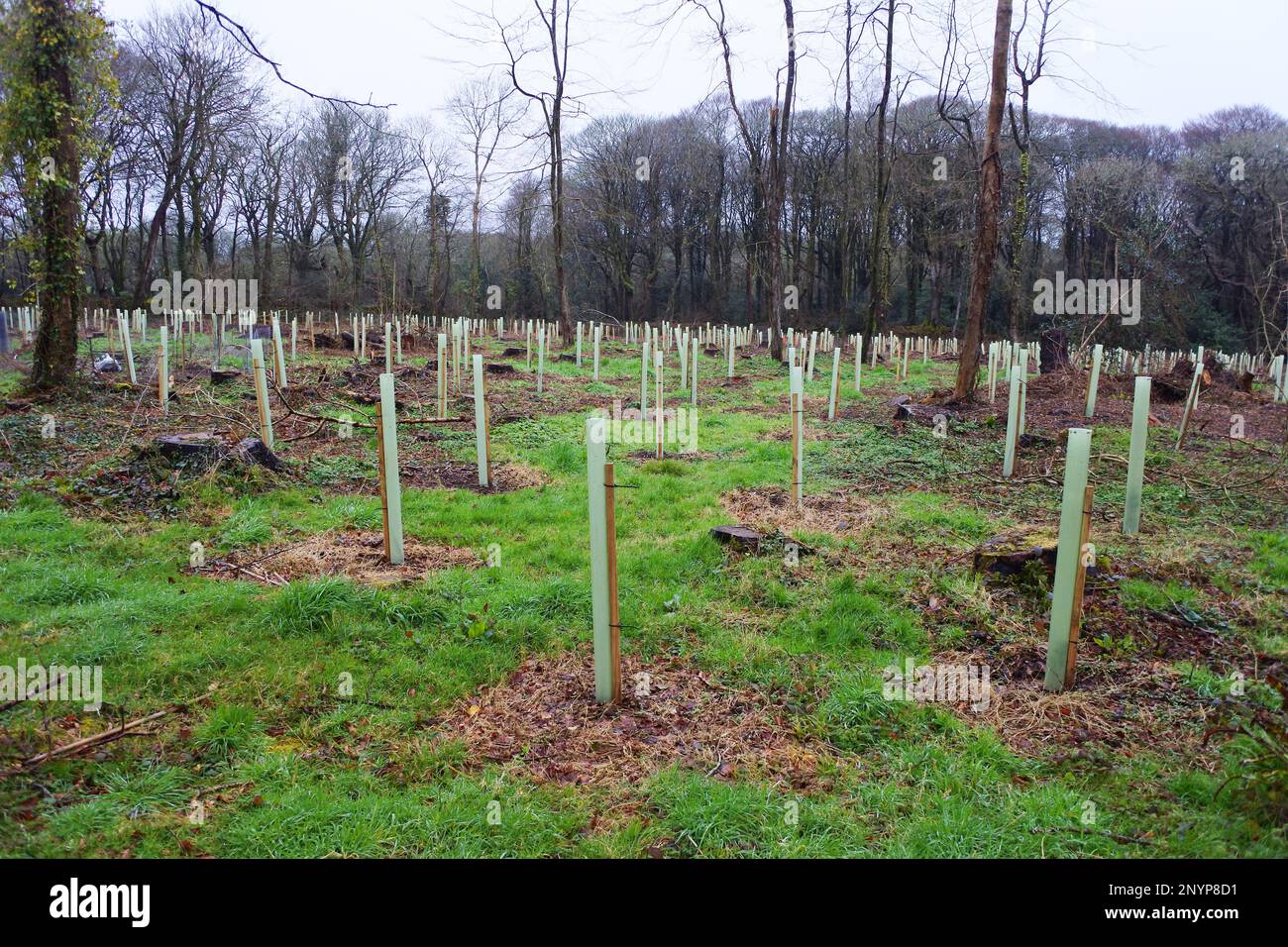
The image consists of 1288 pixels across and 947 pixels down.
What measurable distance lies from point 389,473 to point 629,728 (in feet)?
9.79

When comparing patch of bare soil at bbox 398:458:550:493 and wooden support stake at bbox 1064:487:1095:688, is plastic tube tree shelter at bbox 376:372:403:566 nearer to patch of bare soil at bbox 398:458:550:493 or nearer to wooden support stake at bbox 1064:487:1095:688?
patch of bare soil at bbox 398:458:550:493

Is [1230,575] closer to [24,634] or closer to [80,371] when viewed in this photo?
[24,634]

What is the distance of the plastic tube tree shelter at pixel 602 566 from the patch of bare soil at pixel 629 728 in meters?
0.16

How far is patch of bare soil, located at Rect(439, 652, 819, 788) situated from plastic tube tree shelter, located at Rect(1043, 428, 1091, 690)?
4.96 feet

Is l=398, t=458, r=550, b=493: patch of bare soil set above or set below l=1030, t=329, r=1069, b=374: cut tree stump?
below

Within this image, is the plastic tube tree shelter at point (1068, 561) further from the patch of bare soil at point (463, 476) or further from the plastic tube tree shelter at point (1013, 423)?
the patch of bare soil at point (463, 476)

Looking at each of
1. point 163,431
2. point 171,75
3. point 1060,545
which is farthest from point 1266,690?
point 171,75

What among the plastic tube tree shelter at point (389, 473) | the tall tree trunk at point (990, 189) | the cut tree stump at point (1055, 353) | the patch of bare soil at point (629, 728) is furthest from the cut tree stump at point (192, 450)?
the cut tree stump at point (1055, 353)

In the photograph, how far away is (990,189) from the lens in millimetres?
12195

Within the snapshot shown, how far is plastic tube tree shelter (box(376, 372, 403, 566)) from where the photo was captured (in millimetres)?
5668

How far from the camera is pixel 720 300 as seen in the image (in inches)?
1944

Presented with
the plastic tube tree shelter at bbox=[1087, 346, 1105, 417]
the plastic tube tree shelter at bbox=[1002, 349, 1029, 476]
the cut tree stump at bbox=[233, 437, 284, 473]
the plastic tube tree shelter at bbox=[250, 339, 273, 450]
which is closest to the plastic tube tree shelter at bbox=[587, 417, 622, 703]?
the cut tree stump at bbox=[233, 437, 284, 473]

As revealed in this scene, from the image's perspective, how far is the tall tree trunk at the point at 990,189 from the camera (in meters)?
12.0

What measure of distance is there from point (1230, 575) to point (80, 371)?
51.5 feet
